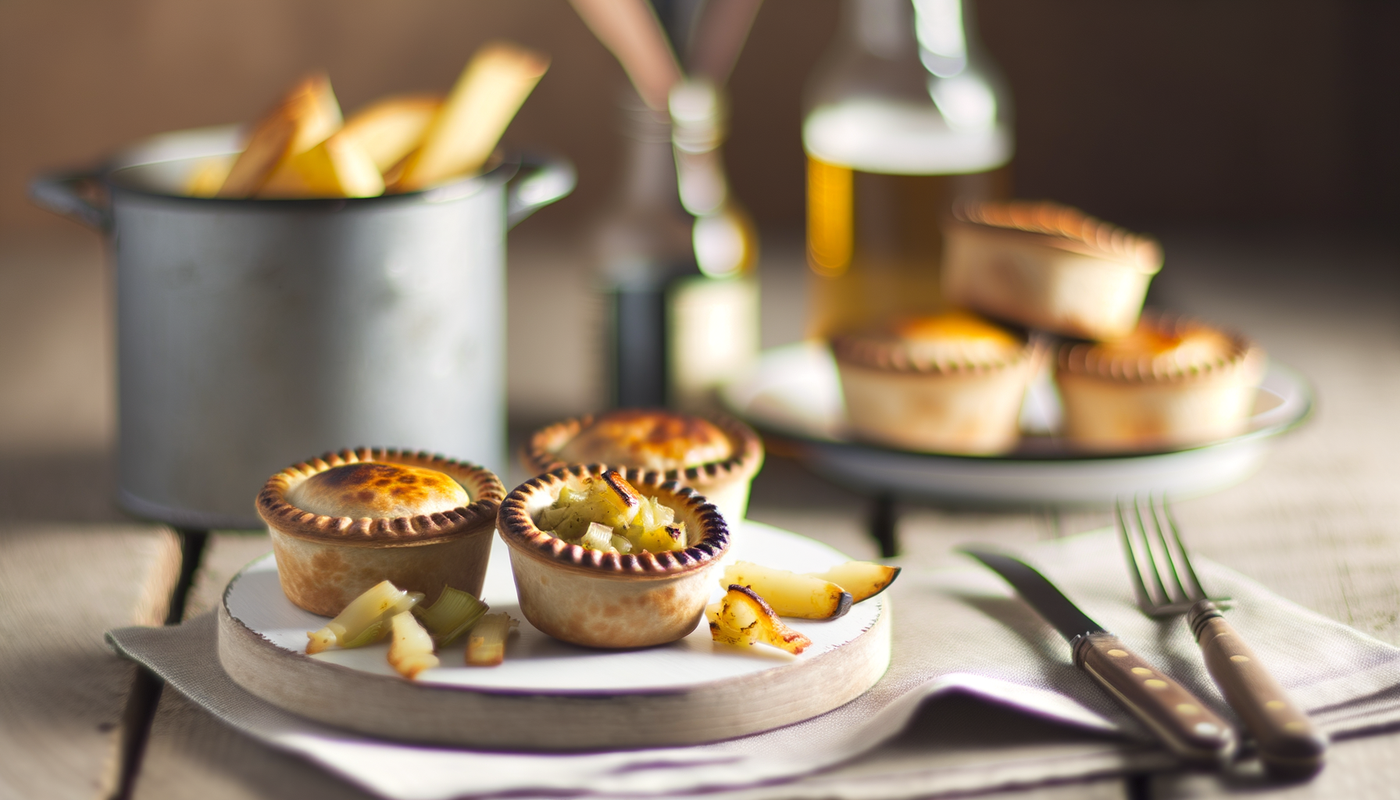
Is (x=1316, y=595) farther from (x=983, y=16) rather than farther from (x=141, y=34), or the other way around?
(x=141, y=34)

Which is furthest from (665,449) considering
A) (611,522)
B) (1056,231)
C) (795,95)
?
(795,95)

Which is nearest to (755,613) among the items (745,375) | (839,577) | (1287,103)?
(839,577)

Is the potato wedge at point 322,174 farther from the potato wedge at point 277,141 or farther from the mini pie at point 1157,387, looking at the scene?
the mini pie at point 1157,387

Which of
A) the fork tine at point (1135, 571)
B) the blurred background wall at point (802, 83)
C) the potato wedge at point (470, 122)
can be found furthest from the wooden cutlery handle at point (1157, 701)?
the blurred background wall at point (802, 83)

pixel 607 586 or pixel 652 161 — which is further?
pixel 652 161

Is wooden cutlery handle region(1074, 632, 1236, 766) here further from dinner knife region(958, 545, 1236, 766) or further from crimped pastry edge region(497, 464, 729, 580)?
crimped pastry edge region(497, 464, 729, 580)

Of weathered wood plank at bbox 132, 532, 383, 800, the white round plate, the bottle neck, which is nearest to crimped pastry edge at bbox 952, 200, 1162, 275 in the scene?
the white round plate

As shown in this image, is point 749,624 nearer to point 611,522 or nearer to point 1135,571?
point 611,522
